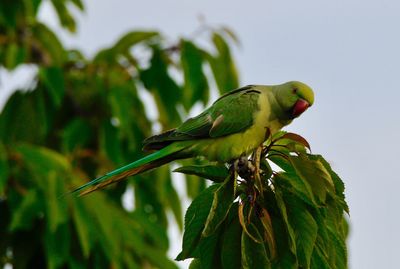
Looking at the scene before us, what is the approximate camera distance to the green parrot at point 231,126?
12.7 feet

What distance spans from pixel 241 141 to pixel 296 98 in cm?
29

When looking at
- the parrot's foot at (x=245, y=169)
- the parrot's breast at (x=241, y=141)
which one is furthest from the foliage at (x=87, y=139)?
the parrot's foot at (x=245, y=169)

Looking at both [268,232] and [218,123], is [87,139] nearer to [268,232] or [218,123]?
[218,123]

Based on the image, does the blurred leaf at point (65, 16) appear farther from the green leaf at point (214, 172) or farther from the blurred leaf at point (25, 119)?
the green leaf at point (214, 172)

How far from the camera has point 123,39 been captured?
21.1 ft

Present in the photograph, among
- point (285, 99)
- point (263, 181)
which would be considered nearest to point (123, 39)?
point (285, 99)

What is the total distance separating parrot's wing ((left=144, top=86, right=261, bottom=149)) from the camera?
3.89 metres

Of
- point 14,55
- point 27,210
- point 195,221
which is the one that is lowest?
point 195,221

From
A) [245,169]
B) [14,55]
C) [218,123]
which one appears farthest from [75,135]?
[245,169]

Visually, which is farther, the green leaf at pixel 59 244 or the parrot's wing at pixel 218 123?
the green leaf at pixel 59 244

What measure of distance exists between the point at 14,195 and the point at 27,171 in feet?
0.53

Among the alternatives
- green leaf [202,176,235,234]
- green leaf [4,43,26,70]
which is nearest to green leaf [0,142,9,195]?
green leaf [4,43,26,70]

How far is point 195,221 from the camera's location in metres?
3.01

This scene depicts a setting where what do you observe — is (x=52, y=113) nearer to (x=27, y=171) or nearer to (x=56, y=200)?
(x=27, y=171)
